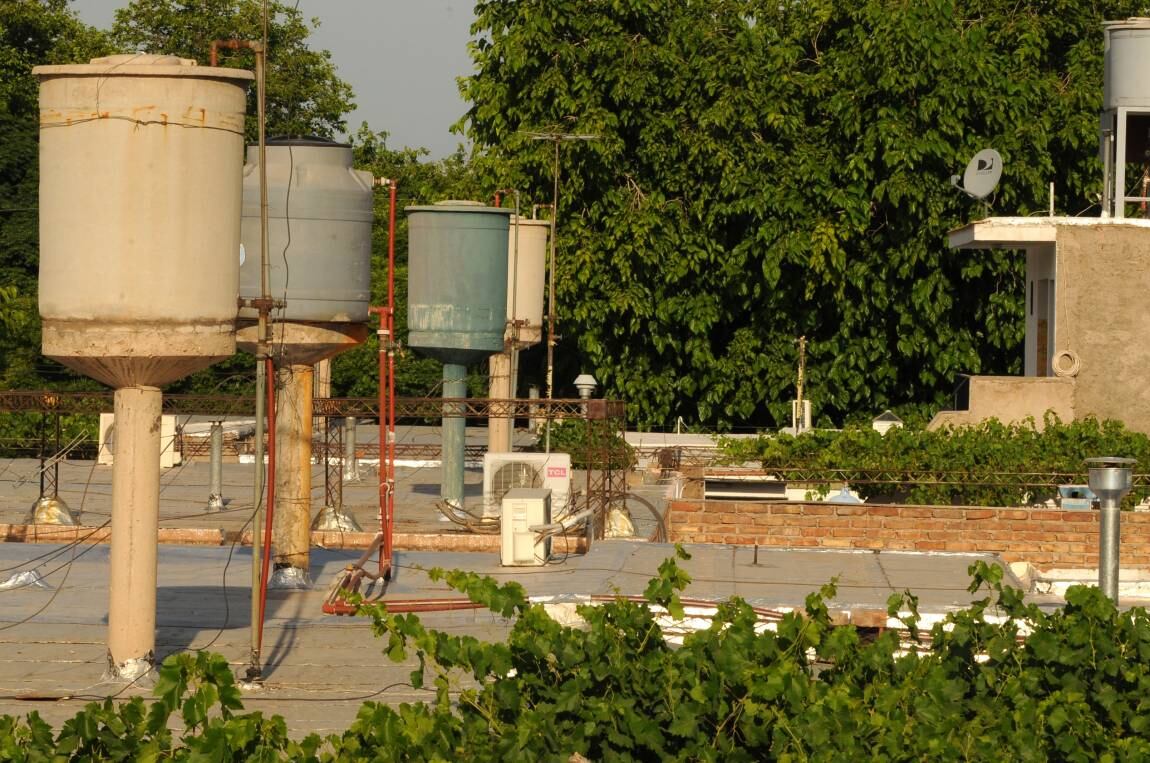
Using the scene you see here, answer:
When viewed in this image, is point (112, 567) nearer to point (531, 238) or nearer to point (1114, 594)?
point (1114, 594)

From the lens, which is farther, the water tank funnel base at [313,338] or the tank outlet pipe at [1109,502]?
the water tank funnel base at [313,338]

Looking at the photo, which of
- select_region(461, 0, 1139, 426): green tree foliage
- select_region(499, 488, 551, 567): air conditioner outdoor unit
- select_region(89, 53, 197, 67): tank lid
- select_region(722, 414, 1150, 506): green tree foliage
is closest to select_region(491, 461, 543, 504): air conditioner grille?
select_region(722, 414, 1150, 506): green tree foliage

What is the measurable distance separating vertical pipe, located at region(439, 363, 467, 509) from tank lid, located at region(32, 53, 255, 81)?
14.3m

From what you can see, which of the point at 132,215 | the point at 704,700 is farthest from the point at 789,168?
the point at 704,700

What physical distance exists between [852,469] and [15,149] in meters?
36.0

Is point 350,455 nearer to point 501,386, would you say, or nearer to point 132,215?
point 501,386

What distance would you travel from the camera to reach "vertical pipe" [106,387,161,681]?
11.8 meters

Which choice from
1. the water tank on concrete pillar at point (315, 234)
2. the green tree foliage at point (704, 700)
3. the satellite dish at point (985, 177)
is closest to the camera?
the green tree foliage at point (704, 700)

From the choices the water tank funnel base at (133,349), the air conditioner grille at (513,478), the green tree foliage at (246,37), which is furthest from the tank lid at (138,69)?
the green tree foliage at (246,37)

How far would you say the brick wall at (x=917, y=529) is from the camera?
68.1ft

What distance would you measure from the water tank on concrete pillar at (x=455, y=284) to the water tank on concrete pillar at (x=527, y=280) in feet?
23.5

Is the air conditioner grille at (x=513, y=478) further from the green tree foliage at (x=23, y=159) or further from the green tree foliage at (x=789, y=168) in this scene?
the green tree foliage at (x=23, y=159)

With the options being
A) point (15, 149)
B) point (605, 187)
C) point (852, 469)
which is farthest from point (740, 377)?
point (15, 149)

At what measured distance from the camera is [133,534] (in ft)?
38.8
